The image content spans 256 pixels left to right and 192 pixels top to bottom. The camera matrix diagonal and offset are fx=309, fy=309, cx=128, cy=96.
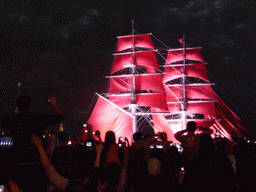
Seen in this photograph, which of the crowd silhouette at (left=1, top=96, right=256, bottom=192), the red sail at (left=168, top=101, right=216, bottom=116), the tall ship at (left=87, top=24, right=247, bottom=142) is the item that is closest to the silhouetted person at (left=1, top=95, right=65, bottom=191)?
the crowd silhouette at (left=1, top=96, right=256, bottom=192)

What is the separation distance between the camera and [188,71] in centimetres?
5828

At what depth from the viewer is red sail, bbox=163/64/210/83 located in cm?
5779

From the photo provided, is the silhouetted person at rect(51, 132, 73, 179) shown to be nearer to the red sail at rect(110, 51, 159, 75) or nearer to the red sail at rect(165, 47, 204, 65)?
the red sail at rect(110, 51, 159, 75)

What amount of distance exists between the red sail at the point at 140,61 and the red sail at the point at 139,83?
6.60 ft

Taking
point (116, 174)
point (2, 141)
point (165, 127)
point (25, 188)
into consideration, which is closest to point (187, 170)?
point (116, 174)

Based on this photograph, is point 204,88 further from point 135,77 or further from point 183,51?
point 135,77

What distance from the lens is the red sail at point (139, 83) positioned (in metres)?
44.7

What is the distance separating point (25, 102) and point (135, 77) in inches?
1648

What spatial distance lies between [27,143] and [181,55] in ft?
184

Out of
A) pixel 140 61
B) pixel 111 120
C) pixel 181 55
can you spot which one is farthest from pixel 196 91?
pixel 111 120

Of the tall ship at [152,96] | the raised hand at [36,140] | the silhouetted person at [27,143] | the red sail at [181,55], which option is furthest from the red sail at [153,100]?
the raised hand at [36,140]

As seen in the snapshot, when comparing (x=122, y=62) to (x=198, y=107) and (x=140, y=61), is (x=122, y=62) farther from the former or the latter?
(x=198, y=107)

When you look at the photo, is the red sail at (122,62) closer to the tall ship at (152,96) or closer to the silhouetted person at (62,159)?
the tall ship at (152,96)

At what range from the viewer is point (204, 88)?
55.9 m
